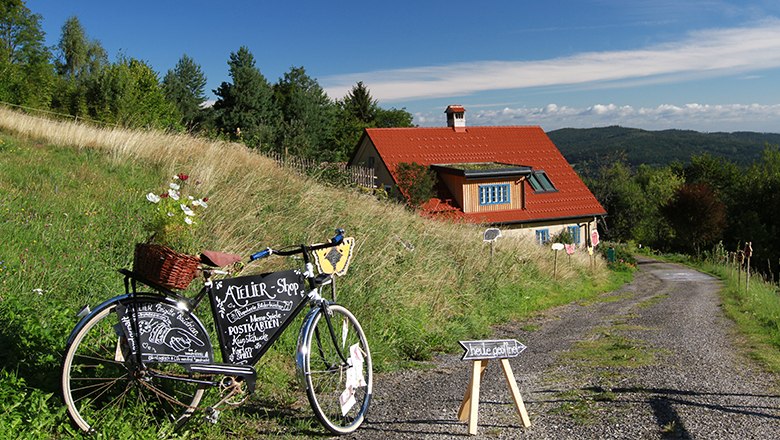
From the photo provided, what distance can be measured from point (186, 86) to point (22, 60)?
13238 millimetres

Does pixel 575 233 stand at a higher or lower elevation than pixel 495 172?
lower

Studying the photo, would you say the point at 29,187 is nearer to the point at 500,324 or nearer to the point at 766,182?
the point at 500,324

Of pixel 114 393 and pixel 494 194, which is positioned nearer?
pixel 114 393

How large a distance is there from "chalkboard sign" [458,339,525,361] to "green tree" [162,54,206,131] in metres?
45.3

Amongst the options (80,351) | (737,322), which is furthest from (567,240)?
(80,351)

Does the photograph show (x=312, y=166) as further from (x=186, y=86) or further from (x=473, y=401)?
(x=186, y=86)

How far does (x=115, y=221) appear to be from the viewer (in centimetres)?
824

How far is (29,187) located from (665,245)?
62.5 metres

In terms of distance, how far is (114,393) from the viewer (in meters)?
4.36

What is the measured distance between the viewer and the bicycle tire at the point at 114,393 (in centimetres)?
396

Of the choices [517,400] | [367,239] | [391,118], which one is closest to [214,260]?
[517,400]

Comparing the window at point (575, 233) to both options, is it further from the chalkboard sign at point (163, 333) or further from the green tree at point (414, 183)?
the chalkboard sign at point (163, 333)

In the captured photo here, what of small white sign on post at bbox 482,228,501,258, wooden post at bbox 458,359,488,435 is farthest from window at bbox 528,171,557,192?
wooden post at bbox 458,359,488,435

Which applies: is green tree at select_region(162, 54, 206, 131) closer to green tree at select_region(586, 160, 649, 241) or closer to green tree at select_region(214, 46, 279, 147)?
green tree at select_region(214, 46, 279, 147)
